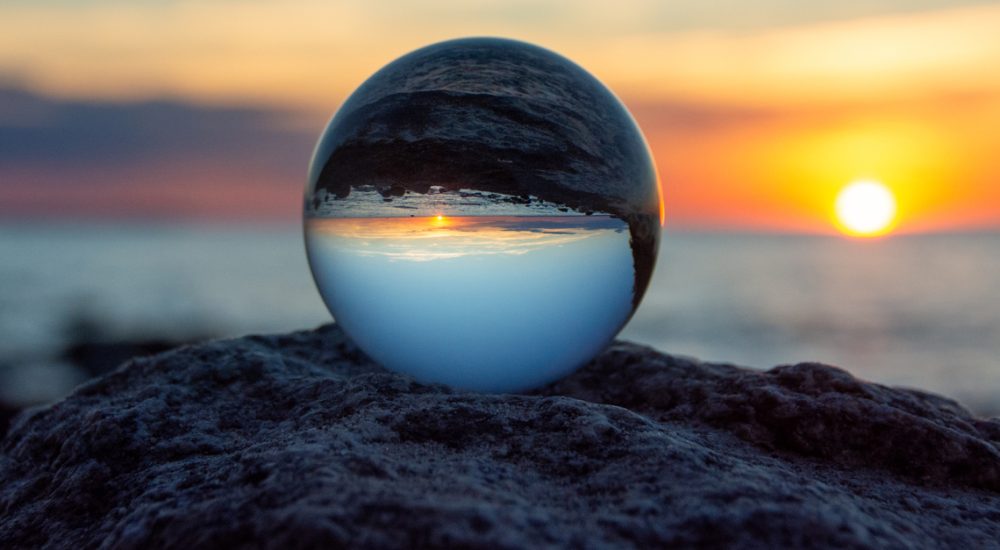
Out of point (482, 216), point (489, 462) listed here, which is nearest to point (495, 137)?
point (482, 216)

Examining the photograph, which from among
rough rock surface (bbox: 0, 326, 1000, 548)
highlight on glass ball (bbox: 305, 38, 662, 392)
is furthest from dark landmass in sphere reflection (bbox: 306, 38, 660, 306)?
rough rock surface (bbox: 0, 326, 1000, 548)

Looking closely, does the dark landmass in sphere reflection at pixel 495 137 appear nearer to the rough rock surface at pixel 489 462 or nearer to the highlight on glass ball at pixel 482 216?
the highlight on glass ball at pixel 482 216

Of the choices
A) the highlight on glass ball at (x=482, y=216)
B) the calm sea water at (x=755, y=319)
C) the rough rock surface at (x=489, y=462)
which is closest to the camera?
the rough rock surface at (x=489, y=462)

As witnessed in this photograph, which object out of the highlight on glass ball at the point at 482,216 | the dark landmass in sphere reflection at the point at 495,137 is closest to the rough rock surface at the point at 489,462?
the highlight on glass ball at the point at 482,216

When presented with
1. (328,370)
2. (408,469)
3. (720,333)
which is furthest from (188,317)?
(408,469)

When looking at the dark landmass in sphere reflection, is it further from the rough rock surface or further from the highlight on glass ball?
the rough rock surface
